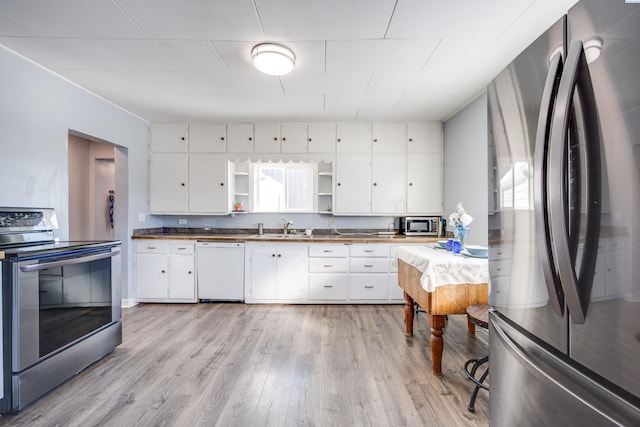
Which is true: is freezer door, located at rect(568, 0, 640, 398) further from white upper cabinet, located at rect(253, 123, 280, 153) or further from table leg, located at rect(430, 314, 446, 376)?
white upper cabinet, located at rect(253, 123, 280, 153)

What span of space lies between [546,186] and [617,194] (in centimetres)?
14

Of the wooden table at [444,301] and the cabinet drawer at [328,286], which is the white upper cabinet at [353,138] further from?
the wooden table at [444,301]

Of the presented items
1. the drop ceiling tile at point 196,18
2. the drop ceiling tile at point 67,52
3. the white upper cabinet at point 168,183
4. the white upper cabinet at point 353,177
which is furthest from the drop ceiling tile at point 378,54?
the white upper cabinet at point 168,183

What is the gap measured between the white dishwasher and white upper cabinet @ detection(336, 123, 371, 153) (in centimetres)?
194

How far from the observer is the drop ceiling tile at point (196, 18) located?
1810mm

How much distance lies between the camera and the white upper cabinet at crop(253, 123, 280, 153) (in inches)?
162

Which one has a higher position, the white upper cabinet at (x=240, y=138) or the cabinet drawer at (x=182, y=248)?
the white upper cabinet at (x=240, y=138)

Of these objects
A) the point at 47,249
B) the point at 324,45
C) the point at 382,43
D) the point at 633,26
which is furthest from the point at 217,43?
the point at 633,26

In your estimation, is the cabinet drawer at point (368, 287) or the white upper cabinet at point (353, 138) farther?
the white upper cabinet at point (353, 138)

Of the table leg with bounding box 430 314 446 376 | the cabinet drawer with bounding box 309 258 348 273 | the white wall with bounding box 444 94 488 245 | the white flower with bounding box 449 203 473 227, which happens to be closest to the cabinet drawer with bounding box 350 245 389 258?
the cabinet drawer with bounding box 309 258 348 273

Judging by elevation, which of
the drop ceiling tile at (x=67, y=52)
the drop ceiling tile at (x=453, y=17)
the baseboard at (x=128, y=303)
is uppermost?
the drop ceiling tile at (x=67, y=52)

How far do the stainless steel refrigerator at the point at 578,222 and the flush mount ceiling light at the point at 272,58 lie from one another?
1.87 metres

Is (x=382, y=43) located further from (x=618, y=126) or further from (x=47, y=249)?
(x=47, y=249)

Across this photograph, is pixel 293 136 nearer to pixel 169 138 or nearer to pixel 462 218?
pixel 169 138
